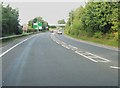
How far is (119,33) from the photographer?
3612 cm

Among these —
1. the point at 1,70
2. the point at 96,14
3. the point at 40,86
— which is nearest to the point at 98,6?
the point at 96,14

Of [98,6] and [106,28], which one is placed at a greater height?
[98,6]

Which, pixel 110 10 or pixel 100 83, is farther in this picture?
pixel 110 10

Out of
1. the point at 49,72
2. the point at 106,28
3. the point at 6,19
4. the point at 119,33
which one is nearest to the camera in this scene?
the point at 49,72

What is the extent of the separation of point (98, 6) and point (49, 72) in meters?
40.0

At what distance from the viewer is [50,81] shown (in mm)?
9812

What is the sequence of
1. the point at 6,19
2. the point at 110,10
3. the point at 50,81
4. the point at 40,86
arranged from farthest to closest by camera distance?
the point at 6,19
the point at 110,10
the point at 50,81
the point at 40,86

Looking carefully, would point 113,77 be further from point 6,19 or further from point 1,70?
point 6,19

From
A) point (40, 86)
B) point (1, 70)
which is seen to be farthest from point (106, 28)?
point (40, 86)

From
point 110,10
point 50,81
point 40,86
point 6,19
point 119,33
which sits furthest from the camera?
point 6,19

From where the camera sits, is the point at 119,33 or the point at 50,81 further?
the point at 119,33

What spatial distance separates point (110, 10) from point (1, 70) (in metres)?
37.6

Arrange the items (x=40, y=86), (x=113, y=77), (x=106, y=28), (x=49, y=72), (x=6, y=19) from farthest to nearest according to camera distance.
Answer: (x=6, y=19) → (x=106, y=28) → (x=49, y=72) → (x=113, y=77) → (x=40, y=86)

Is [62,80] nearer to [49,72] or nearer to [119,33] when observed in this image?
[49,72]
